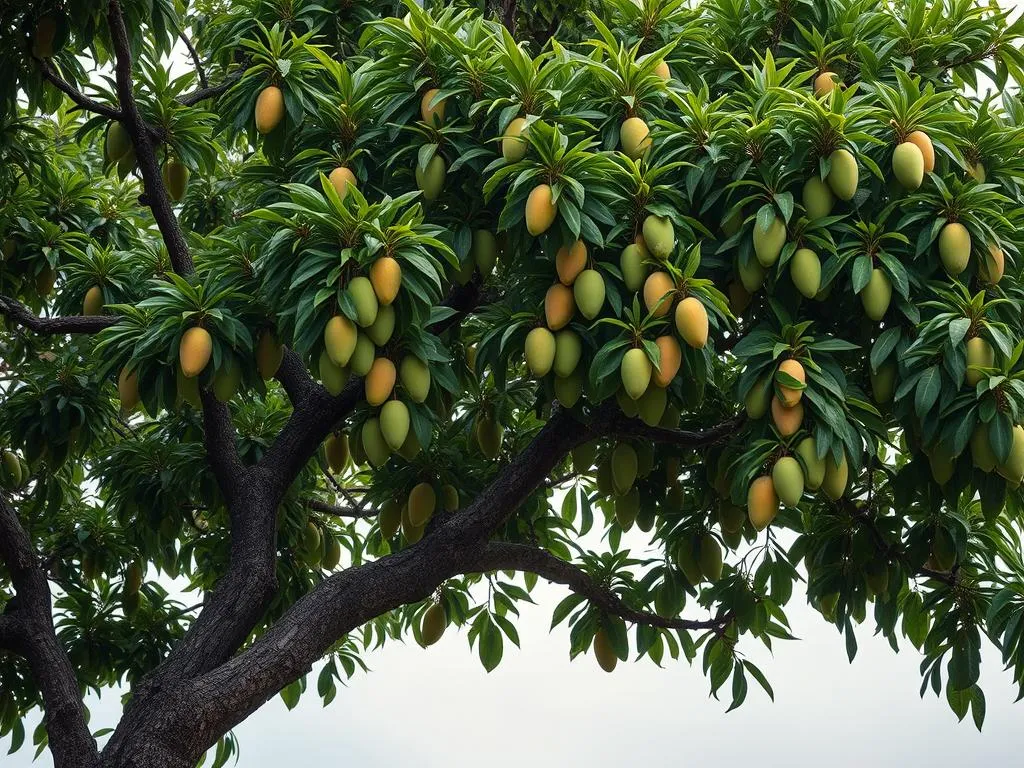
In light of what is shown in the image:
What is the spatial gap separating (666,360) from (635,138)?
0.82 m

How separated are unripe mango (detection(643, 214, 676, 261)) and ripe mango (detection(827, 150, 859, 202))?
1.71ft

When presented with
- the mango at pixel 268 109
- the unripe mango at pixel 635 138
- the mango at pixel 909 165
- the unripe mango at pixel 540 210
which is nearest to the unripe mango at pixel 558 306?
the unripe mango at pixel 540 210

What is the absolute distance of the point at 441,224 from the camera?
15.2 ft

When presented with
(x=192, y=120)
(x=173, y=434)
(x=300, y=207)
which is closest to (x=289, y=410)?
(x=173, y=434)

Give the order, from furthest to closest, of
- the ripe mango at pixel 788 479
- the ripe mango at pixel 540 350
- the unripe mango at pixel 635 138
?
the unripe mango at pixel 635 138 → the ripe mango at pixel 540 350 → the ripe mango at pixel 788 479

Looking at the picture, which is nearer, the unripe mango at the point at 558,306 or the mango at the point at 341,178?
the unripe mango at the point at 558,306

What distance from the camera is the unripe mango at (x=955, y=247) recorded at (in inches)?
159

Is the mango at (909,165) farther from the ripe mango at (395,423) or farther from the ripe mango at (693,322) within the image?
the ripe mango at (395,423)

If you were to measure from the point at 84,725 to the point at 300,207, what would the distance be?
2369 millimetres

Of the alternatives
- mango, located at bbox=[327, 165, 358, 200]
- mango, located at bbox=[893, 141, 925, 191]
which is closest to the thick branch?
mango, located at bbox=[327, 165, 358, 200]

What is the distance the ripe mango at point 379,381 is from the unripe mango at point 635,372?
2.29ft

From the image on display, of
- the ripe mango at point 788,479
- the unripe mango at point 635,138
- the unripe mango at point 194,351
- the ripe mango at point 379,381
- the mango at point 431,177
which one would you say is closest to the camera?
the ripe mango at point 788,479

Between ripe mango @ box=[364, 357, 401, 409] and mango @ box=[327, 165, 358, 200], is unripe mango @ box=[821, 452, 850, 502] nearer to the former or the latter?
ripe mango @ box=[364, 357, 401, 409]

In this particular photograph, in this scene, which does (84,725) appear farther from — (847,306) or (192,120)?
(847,306)
